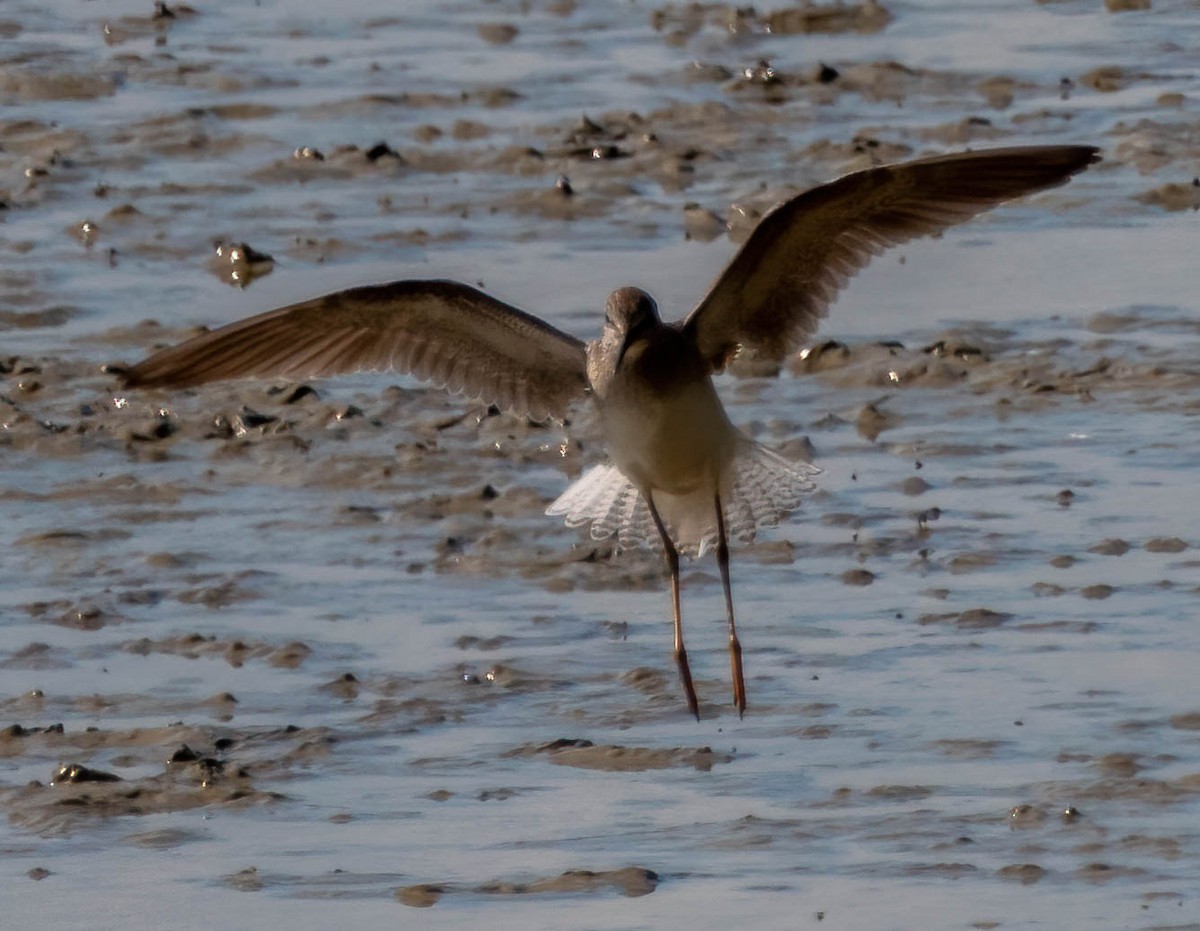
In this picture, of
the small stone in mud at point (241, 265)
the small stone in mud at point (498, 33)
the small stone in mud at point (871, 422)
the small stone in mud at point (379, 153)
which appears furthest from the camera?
the small stone in mud at point (498, 33)

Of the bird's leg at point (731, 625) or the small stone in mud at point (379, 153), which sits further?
the small stone in mud at point (379, 153)

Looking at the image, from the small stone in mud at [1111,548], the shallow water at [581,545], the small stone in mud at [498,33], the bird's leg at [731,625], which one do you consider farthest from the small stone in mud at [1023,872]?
the small stone in mud at [498,33]

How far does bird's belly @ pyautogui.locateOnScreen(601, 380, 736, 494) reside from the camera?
26.0ft

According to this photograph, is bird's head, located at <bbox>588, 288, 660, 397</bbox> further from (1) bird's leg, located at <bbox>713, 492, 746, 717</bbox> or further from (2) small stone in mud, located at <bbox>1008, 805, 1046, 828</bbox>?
(2) small stone in mud, located at <bbox>1008, 805, 1046, 828</bbox>

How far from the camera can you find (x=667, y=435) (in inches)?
313

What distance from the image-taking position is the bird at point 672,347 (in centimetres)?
780

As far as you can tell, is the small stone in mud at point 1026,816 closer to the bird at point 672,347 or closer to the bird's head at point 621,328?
the bird at point 672,347

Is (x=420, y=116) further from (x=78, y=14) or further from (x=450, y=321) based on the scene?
(x=450, y=321)

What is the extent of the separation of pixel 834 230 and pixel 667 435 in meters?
0.71

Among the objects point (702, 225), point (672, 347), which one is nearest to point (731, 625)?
point (672, 347)

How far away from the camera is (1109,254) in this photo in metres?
11.8

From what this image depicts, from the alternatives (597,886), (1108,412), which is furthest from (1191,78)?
(597,886)

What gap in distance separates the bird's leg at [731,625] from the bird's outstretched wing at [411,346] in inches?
22.1

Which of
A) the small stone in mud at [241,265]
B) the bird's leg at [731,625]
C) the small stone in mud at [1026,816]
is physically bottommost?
the small stone in mud at [1026,816]
